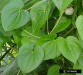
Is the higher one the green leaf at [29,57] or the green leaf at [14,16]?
the green leaf at [14,16]

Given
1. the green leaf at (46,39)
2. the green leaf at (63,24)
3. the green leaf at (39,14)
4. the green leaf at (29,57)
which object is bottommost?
the green leaf at (29,57)

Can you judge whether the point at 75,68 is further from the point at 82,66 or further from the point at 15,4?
the point at 15,4

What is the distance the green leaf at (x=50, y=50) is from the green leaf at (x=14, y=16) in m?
0.08

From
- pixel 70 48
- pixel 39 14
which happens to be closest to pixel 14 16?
pixel 39 14

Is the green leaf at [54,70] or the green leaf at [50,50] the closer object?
the green leaf at [50,50]

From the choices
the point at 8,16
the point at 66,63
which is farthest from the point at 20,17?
the point at 66,63

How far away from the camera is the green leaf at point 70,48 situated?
1.67 feet

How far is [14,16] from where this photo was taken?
593 mm

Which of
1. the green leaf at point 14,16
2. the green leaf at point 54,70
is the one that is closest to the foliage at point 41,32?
the green leaf at point 14,16

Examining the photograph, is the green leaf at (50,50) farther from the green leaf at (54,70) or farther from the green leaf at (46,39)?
the green leaf at (54,70)

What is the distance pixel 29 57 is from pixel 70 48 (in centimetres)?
11

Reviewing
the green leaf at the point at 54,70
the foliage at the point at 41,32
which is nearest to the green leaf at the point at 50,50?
the foliage at the point at 41,32

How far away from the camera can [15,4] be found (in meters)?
0.62

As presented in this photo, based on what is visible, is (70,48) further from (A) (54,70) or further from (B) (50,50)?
(A) (54,70)
